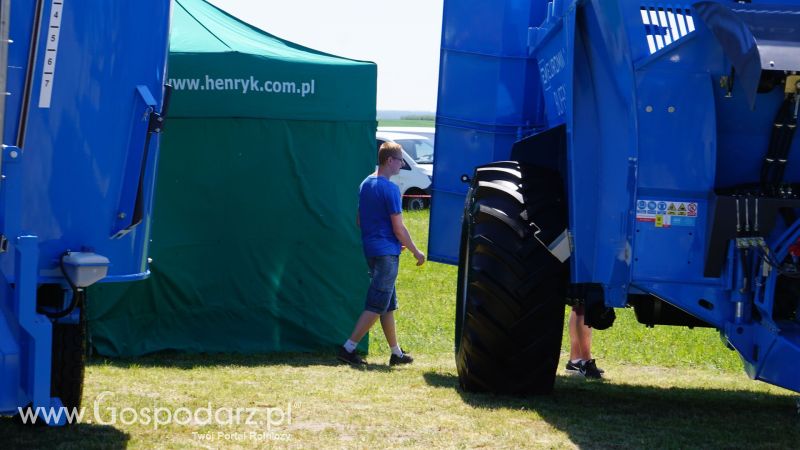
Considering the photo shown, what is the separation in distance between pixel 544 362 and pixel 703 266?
1488mm

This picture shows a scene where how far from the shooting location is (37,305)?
20.3ft

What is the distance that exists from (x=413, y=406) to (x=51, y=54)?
3251 mm

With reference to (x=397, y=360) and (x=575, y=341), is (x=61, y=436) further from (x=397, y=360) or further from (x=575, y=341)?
(x=575, y=341)

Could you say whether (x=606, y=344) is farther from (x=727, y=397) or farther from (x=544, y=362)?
(x=544, y=362)

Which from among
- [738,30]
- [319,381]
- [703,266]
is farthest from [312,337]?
[738,30]

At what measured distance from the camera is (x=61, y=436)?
→ 21.9 ft

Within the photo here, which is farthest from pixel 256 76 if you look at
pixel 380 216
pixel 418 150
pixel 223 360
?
pixel 418 150

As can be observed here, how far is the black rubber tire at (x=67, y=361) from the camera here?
267 inches

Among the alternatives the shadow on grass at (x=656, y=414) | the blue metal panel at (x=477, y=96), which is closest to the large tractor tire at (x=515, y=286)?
the shadow on grass at (x=656, y=414)

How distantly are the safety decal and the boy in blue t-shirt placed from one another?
3.55 meters

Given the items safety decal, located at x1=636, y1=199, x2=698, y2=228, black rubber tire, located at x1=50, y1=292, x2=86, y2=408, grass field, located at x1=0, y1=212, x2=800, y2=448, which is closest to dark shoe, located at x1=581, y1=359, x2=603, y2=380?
grass field, located at x1=0, y1=212, x2=800, y2=448

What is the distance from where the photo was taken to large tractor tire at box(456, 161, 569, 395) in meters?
7.60

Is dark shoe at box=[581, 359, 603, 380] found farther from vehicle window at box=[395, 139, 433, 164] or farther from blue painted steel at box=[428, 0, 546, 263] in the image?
vehicle window at box=[395, 139, 433, 164]

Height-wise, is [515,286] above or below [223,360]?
above
